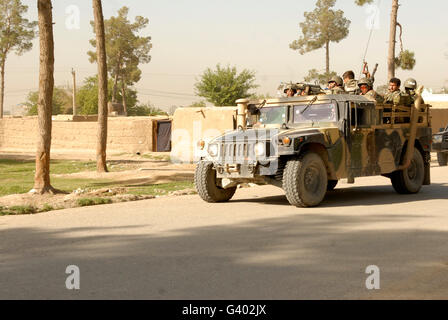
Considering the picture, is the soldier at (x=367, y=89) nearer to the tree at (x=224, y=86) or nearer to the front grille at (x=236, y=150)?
the front grille at (x=236, y=150)

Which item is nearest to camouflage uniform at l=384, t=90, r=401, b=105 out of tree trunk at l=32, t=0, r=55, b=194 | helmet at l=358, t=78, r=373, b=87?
helmet at l=358, t=78, r=373, b=87

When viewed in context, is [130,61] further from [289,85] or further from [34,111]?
[289,85]

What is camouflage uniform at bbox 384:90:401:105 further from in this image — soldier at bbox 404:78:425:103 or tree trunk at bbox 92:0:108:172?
tree trunk at bbox 92:0:108:172

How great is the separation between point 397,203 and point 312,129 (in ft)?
6.77

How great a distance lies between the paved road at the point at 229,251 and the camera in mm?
5543

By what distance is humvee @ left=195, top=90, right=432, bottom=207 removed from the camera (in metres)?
10.8

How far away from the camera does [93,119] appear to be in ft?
154

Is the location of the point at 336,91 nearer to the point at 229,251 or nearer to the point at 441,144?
the point at 229,251

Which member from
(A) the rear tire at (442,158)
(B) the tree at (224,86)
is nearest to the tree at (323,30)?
(B) the tree at (224,86)

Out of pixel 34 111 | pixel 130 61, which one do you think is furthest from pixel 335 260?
pixel 34 111

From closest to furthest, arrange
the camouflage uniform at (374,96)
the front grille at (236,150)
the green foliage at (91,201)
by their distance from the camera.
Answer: the front grille at (236,150)
the green foliage at (91,201)
the camouflage uniform at (374,96)

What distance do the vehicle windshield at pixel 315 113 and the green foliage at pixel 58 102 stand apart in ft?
267
